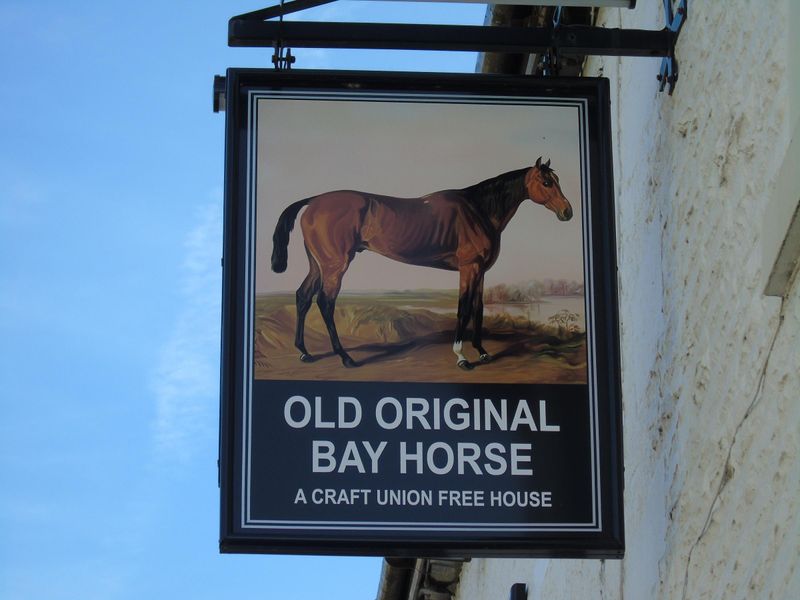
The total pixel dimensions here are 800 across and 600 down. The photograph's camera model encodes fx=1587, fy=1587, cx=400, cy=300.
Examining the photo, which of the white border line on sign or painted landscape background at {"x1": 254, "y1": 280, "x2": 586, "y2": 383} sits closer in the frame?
the white border line on sign

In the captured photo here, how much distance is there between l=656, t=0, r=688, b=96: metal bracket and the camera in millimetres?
5305

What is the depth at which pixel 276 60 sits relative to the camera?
5.43 meters

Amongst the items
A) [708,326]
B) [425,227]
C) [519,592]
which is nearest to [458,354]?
[425,227]

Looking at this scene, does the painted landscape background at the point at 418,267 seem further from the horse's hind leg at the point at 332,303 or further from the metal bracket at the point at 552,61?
the metal bracket at the point at 552,61

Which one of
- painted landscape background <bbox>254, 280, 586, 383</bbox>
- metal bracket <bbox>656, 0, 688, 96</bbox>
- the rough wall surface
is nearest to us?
the rough wall surface

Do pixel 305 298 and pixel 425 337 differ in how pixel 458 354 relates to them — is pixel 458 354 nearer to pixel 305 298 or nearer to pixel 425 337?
pixel 425 337

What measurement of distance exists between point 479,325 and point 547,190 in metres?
0.52

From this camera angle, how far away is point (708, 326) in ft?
15.6

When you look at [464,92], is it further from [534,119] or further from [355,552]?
[355,552]

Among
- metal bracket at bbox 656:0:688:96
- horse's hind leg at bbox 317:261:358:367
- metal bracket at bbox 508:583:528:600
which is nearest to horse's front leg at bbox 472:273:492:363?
horse's hind leg at bbox 317:261:358:367

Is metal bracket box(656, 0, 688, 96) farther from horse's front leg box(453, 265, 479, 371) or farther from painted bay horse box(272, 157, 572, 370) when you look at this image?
horse's front leg box(453, 265, 479, 371)

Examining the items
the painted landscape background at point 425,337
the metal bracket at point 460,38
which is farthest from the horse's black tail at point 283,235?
the metal bracket at point 460,38

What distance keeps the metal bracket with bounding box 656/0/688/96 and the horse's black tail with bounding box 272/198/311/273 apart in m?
1.29

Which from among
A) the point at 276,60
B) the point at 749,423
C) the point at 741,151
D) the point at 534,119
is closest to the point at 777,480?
the point at 749,423
